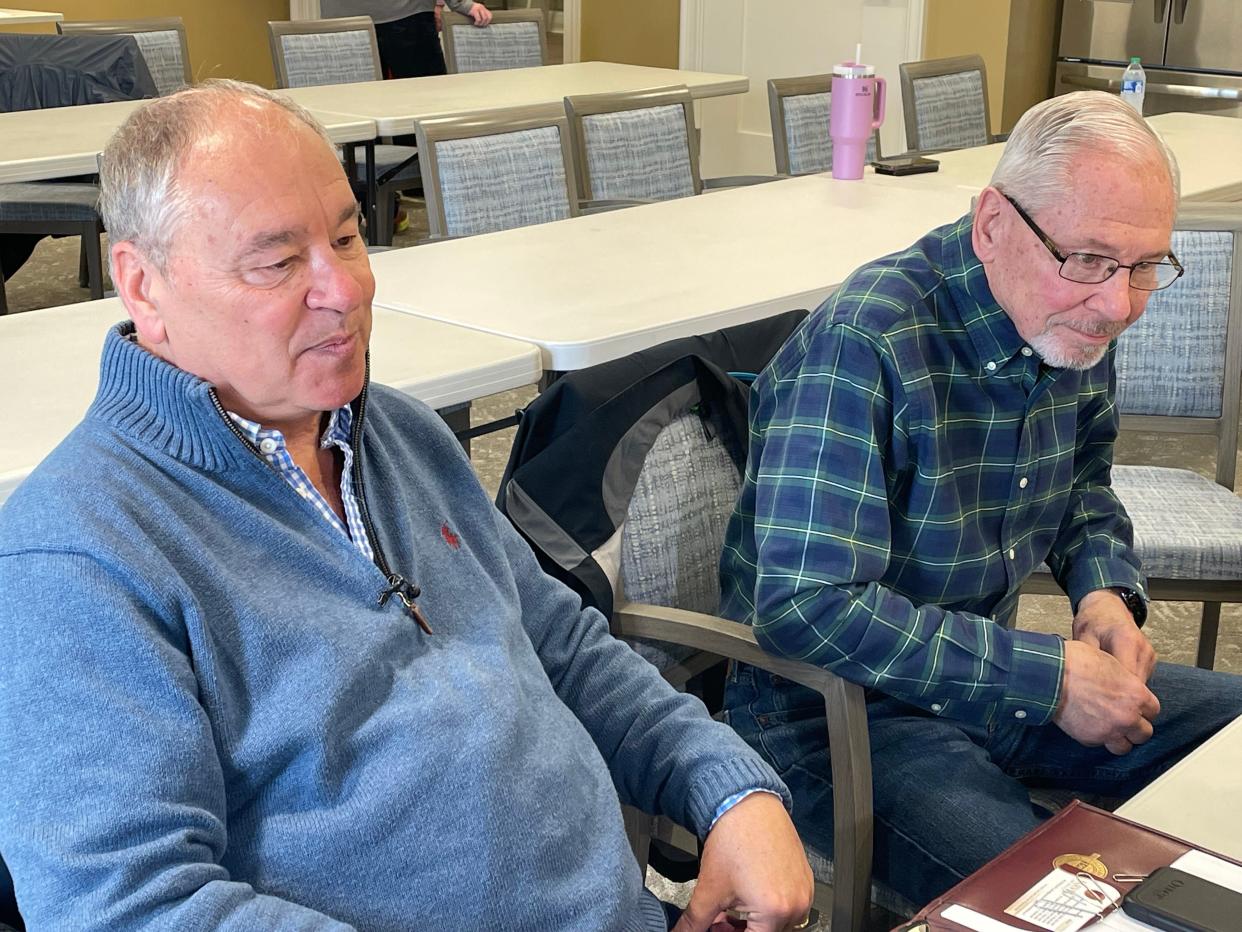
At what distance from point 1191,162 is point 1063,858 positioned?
127 inches

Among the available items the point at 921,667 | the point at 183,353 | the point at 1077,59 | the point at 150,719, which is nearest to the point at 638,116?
the point at 921,667

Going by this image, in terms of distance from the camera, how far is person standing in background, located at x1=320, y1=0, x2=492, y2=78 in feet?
19.5

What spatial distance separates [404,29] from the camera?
598 cm

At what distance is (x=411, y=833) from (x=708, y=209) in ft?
7.35

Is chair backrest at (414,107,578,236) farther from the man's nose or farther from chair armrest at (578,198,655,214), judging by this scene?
→ the man's nose

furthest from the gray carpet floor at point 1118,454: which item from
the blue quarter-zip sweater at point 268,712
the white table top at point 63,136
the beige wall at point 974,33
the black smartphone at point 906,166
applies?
the beige wall at point 974,33

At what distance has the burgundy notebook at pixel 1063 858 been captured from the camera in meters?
0.98

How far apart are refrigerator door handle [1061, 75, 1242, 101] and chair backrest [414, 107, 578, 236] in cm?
332

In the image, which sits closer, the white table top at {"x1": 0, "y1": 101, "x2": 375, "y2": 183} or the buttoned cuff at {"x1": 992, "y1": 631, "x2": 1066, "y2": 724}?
the buttoned cuff at {"x1": 992, "y1": 631, "x2": 1066, "y2": 724}

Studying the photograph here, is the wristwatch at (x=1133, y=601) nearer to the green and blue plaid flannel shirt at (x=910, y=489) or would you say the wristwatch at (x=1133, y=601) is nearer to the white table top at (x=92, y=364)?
the green and blue plaid flannel shirt at (x=910, y=489)

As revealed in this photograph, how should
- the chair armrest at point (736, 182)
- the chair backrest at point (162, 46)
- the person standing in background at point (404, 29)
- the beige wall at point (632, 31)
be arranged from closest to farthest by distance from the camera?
the chair armrest at point (736, 182)
the chair backrest at point (162, 46)
the person standing in background at point (404, 29)
the beige wall at point (632, 31)

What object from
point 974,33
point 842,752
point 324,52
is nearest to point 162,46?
point 324,52

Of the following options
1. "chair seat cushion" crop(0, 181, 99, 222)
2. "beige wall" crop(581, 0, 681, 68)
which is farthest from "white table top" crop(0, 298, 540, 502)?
"beige wall" crop(581, 0, 681, 68)

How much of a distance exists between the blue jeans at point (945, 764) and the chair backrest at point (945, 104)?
295 centimetres
